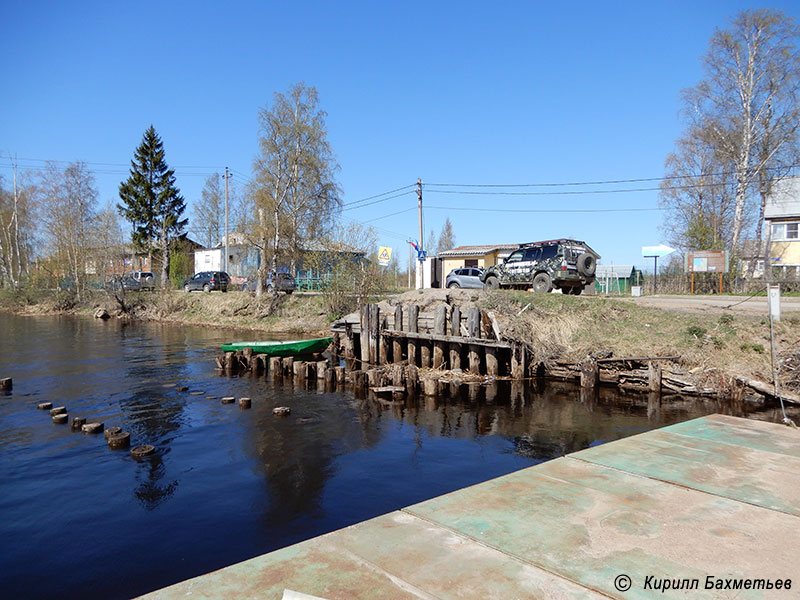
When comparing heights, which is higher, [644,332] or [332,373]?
[644,332]

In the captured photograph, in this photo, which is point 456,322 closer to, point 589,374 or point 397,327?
point 397,327

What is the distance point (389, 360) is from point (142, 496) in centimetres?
1213

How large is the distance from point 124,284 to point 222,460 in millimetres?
37803

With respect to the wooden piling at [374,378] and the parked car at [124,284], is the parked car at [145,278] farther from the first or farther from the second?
the wooden piling at [374,378]

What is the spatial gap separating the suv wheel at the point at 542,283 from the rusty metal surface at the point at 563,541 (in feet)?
49.7

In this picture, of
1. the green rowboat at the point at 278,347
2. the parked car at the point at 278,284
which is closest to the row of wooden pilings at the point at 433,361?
the green rowboat at the point at 278,347

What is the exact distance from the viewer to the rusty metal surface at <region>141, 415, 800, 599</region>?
3.42 meters

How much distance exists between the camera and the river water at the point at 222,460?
633 centimetres

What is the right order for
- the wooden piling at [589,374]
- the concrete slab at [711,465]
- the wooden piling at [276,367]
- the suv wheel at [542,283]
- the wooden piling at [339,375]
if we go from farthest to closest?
1. the suv wheel at [542,283]
2. the wooden piling at [276,367]
3. the wooden piling at [339,375]
4. the wooden piling at [589,374]
5. the concrete slab at [711,465]

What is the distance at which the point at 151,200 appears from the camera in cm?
4966

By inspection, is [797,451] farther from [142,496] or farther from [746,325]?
[746,325]

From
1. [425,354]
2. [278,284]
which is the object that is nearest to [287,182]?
[278,284]

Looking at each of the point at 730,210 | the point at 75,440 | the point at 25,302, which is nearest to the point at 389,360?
the point at 75,440

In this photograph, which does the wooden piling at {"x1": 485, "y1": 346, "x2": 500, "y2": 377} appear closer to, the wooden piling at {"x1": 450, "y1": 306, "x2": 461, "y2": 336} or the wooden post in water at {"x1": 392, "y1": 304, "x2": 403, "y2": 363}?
the wooden piling at {"x1": 450, "y1": 306, "x2": 461, "y2": 336}
